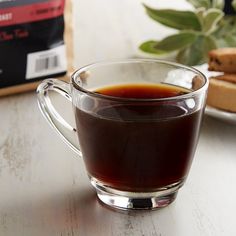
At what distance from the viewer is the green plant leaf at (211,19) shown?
1.03 m

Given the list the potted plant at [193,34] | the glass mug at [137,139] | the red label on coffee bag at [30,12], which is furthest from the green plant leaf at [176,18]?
the glass mug at [137,139]

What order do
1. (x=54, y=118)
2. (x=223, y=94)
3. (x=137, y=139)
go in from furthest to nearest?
(x=223, y=94), (x=54, y=118), (x=137, y=139)

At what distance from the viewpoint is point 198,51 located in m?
1.04

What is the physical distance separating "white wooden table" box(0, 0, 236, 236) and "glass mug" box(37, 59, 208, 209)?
0.08 ft

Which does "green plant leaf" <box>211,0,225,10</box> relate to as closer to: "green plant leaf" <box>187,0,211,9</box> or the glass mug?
"green plant leaf" <box>187,0,211,9</box>

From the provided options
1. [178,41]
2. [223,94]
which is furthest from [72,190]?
[178,41]

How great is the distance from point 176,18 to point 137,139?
0.51 metres

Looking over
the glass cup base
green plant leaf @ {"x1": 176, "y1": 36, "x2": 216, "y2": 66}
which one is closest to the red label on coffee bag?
green plant leaf @ {"x1": 176, "y1": 36, "x2": 216, "y2": 66}

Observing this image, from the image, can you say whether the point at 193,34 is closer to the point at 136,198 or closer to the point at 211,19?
the point at 211,19

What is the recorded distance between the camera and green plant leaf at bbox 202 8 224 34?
103 centimetres

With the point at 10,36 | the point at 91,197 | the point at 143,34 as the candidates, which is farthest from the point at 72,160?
the point at 143,34

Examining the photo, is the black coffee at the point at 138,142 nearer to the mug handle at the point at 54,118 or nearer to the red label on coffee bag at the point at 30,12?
the mug handle at the point at 54,118

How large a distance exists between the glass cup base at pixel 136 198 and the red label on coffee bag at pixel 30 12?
341mm

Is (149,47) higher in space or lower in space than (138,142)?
lower
